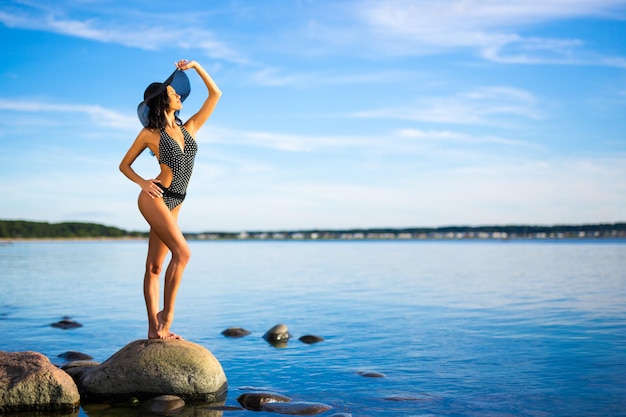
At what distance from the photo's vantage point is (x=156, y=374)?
1152cm

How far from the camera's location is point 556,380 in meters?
14.1

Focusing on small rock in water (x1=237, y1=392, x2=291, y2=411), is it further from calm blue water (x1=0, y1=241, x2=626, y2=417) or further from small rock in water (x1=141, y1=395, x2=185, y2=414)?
small rock in water (x1=141, y1=395, x2=185, y2=414)

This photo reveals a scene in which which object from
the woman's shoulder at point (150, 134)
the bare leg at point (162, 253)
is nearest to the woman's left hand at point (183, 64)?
the woman's shoulder at point (150, 134)

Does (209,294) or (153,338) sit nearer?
(153,338)

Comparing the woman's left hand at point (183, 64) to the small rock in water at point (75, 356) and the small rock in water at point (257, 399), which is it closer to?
the small rock in water at point (257, 399)

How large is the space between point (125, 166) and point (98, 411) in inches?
169

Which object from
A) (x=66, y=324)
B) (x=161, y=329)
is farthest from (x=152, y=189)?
(x=66, y=324)

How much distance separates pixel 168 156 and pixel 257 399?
4593mm

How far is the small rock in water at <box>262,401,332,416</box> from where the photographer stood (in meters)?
11.0

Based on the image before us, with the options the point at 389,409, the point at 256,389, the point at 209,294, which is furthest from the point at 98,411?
the point at 209,294

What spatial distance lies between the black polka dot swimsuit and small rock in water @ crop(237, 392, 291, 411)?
3703mm

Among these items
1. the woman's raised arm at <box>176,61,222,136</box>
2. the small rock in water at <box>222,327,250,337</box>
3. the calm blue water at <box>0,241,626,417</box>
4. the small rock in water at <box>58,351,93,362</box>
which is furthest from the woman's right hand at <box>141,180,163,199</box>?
the small rock in water at <box>222,327,250,337</box>

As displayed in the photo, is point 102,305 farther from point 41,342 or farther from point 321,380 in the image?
point 321,380

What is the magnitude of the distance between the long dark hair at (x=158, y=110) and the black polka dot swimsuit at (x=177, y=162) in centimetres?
15
